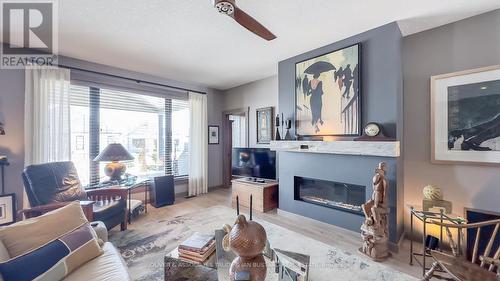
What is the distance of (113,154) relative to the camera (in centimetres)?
321

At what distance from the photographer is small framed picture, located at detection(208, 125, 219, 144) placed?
516cm

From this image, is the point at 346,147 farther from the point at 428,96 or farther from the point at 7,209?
the point at 7,209

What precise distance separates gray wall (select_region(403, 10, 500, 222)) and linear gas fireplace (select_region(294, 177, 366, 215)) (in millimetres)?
589

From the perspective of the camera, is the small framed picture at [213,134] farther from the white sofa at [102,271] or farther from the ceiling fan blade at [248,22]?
the white sofa at [102,271]

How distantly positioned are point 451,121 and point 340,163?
1256 millimetres

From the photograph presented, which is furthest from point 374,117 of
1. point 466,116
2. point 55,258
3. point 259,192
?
point 55,258

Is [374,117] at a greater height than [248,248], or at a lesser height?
greater

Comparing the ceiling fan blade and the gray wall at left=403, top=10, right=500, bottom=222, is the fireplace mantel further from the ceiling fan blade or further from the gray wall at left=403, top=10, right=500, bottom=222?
the ceiling fan blade

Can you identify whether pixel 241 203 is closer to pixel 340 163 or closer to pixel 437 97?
pixel 340 163

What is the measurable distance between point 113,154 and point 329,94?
10.9ft

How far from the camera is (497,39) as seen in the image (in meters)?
2.11

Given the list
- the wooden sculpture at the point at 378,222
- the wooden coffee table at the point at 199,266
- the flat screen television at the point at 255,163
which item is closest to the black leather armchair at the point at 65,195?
the wooden coffee table at the point at 199,266

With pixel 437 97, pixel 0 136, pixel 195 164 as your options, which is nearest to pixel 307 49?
pixel 437 97

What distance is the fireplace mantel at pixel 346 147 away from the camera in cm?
227
